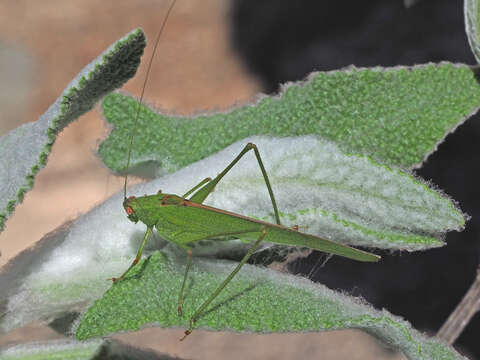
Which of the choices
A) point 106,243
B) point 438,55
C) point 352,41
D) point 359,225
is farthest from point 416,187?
point 352,41

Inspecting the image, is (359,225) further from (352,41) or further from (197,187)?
(352,41)

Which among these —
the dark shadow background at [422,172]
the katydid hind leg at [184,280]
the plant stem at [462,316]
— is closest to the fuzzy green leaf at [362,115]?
the katydid hind leg at [184,280]

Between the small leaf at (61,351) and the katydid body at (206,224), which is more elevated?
the katydid body at (206,224)

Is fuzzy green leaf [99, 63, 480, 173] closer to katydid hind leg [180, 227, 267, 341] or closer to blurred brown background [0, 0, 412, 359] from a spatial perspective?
katydid hind leg [180, 227, 267, 341]

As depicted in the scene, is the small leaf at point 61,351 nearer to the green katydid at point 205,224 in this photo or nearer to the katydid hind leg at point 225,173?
the green katydid at point 205,224

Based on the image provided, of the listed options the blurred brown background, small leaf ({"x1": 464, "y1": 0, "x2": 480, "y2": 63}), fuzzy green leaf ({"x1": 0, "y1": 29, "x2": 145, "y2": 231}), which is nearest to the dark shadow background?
the blurred brown background
